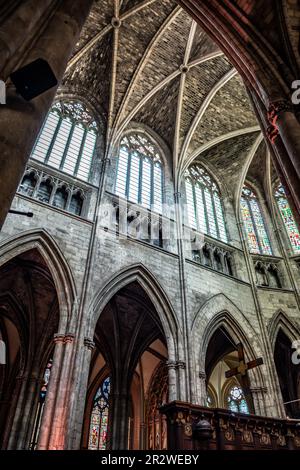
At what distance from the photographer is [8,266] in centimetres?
1120

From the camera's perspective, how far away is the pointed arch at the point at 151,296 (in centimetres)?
945

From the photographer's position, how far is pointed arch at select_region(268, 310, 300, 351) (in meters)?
12.0

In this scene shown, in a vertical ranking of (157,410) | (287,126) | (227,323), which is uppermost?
(287,126)

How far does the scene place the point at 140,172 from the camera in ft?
46.4

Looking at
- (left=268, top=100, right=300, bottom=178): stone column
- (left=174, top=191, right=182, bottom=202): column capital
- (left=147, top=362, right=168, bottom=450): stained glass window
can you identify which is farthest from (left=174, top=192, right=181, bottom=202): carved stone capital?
(left=147, top=362, right=168, bottom=450): stained glass window

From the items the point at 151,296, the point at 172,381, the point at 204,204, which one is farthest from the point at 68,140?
the point at 172,381

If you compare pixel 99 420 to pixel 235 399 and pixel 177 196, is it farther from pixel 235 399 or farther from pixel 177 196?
pixel 177 196

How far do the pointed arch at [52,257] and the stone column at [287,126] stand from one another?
5866 mm

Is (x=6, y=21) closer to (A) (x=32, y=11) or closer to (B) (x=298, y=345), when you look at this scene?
(A) (x=32, y=11)

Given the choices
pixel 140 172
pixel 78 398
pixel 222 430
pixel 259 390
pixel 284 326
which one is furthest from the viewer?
pixel 140 172

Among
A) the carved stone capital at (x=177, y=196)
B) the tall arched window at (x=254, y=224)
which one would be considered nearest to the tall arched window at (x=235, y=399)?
the tall arched window at (x=254, y=224)

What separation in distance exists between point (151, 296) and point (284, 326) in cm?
516

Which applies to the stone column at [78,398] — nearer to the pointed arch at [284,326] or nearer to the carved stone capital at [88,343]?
the carved stone capital at [88,343]

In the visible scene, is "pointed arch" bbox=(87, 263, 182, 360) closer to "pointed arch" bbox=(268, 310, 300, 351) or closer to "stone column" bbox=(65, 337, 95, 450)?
"stone column" bbox=(65, 337, 95, 450)
